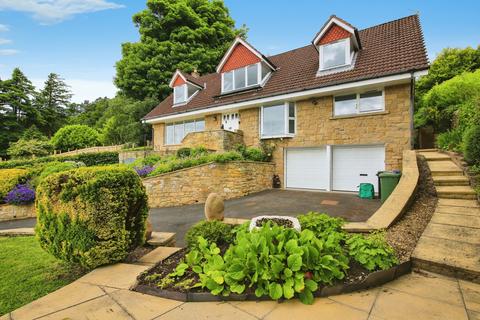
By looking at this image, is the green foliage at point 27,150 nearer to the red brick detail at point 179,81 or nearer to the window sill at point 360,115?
the red brick detail at point 179,81

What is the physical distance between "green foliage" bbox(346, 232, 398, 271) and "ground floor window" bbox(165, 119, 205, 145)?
13418mm

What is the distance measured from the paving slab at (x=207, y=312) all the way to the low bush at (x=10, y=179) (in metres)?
11.6

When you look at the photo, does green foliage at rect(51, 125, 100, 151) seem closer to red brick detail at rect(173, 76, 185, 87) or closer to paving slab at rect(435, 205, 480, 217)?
red brick detail at rect(173, 76, 185, 87)

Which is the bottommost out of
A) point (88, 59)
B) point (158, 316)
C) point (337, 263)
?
point (158, 316)

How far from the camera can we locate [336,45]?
10859mm

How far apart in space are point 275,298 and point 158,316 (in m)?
1.10

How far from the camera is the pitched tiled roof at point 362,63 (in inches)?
362

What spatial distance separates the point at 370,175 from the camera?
9734mm

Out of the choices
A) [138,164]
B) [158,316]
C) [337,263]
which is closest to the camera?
[158,316]

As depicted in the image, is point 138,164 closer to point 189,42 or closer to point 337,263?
point 337,263

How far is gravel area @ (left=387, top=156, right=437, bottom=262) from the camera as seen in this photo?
321cm

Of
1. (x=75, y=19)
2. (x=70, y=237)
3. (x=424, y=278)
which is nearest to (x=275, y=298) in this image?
(x=424, y=278)

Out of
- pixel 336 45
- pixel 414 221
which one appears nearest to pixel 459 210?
pixel 414 221

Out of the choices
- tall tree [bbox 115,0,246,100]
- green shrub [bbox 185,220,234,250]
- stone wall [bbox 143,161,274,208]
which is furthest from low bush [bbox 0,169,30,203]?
tall tree [bbox 115,0,246,100]
